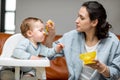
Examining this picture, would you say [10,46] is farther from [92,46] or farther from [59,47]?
[92,46]

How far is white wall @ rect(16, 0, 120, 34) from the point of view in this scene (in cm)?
359

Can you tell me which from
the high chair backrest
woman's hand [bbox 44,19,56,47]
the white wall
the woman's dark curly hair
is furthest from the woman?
the white wall

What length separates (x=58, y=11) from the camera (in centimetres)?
362

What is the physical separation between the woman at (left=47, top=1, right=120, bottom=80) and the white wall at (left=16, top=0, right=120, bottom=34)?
1.58 metres

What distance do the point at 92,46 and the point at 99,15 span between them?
→ 240 millimetres

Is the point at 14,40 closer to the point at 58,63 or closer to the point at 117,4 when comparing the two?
the point at 58,63

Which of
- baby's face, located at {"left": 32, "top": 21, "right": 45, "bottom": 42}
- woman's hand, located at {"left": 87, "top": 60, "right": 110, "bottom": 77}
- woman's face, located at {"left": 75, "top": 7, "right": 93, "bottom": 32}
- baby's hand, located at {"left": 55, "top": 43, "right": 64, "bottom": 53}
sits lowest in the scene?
woman's hand, located at {"left": 87, "top": 60, "right": 110, "bottom": 77}

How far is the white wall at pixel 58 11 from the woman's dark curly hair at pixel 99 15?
5.22 ft

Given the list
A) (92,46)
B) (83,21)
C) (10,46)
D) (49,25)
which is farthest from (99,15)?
(10,46)

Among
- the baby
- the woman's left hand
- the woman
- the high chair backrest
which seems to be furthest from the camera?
the high chair backrest

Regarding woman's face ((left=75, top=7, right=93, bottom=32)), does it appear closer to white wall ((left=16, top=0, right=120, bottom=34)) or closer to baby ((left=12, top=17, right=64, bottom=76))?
baby ((left=12, top=17, right=64, bottom=76))

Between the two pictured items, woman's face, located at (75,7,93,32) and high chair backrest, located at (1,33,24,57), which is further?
high chair backrest, located at (1,33,24,57)

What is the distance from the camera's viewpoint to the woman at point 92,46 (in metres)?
1.96

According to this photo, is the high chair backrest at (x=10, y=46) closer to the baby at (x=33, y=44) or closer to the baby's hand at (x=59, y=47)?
the baby at (x=33, y=44)
